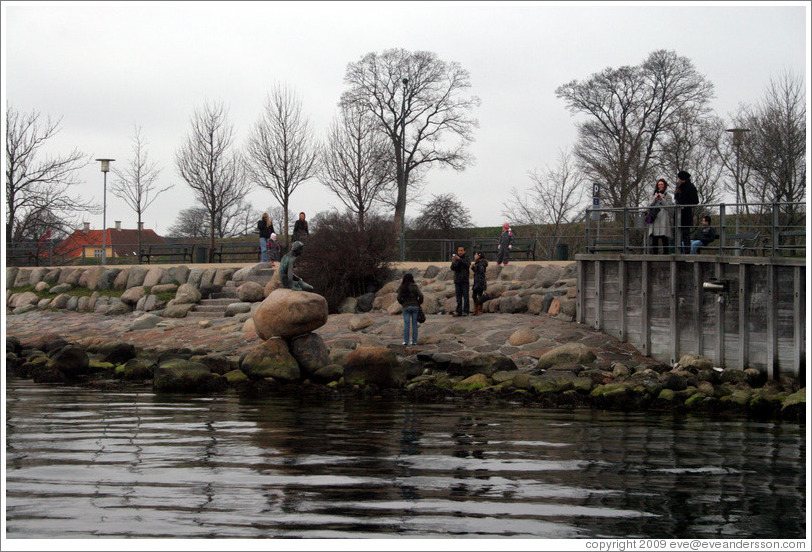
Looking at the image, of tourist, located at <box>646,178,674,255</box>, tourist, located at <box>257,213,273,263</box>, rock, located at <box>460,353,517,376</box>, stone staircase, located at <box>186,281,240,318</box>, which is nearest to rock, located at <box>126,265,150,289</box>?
stone staircase, located at <box>186,281,240,318</box>

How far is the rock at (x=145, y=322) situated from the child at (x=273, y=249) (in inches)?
193

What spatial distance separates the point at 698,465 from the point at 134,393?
1228 centimetres

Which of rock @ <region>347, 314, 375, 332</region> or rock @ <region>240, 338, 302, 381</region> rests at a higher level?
rock @ <region>347, 314, 375, 332</region>

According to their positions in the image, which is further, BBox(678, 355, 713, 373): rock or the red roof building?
the red roof building

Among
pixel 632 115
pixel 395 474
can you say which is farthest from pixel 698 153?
pixel 395 474

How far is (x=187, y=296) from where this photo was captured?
111 feet

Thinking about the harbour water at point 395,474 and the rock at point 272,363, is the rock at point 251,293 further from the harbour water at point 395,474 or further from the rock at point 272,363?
the harbour water at point 395,474

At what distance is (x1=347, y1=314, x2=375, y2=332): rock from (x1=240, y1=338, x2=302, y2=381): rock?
5.50m

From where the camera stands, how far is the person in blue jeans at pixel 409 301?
23.7m

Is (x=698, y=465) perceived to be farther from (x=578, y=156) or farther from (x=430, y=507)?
(x=578, y=156)

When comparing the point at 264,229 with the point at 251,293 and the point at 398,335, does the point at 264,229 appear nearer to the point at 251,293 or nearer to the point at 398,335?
the point at 251,293

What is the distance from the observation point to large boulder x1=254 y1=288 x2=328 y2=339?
21359mm

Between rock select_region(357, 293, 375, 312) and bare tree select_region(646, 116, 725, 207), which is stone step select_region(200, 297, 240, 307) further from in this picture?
bare tree select_region(646, 116, 725, 207)

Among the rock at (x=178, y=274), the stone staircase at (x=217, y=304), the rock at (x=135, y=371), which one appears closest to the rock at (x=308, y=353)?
the rock at (x=135, y=371)
